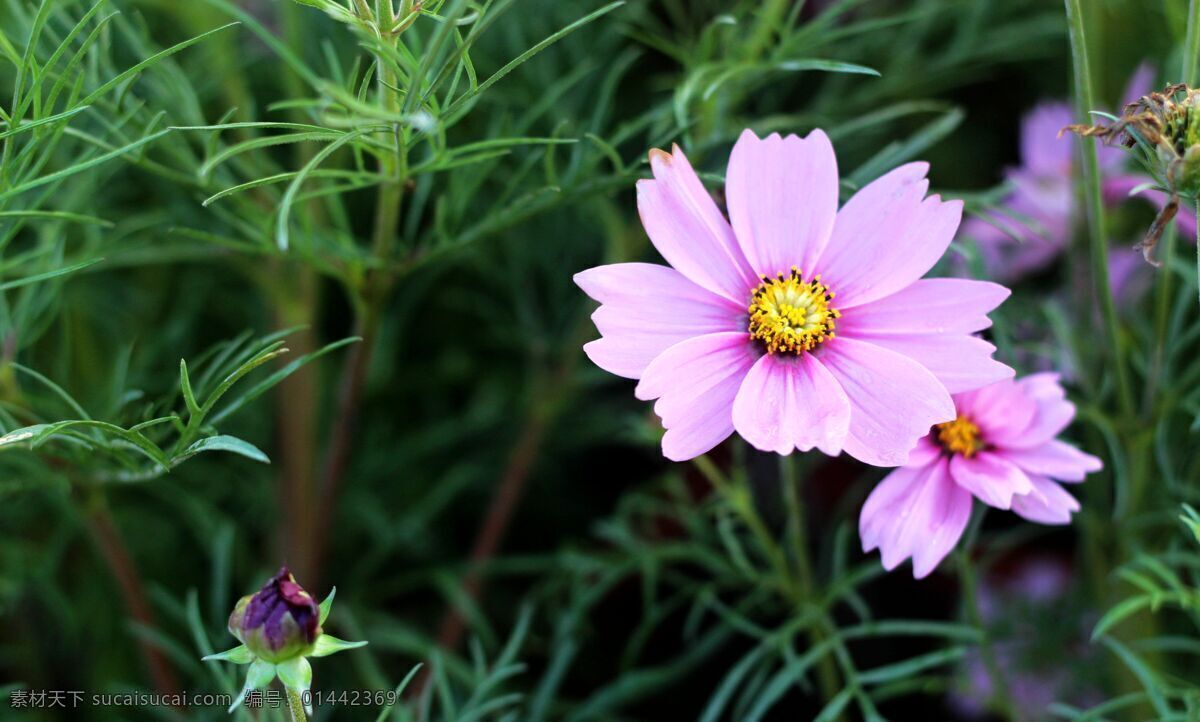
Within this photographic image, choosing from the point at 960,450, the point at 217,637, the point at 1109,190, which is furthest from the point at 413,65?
the point at 1109,190

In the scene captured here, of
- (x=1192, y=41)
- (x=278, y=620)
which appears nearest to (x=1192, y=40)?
(x=1192, y=41)

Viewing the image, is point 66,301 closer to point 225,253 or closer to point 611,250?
point 225,253

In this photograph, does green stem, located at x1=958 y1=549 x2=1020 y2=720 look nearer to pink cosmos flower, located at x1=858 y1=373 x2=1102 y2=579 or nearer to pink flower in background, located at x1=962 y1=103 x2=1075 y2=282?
pink cosmos flower, located at x1=858 y1=373 x2=1102 y2=579

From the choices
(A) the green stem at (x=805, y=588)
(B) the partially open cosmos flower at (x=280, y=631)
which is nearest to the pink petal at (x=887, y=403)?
(A) the green stem at (x=805, y=588)

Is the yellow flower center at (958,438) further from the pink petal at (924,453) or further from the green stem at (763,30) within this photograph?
the green stem at (763,30)

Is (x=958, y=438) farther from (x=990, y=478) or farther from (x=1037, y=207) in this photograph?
(x=1037, y=207)

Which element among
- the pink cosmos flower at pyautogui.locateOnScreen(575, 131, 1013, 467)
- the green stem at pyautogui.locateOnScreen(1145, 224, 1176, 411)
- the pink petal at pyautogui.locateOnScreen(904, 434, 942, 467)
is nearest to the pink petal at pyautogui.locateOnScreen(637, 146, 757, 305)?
the pink cosmos flower at pyautogui.locateOnScreen(575, 131, 1013, 467)
